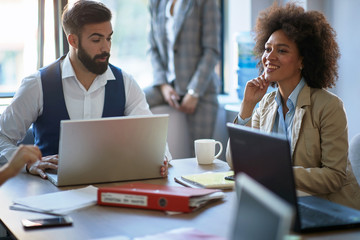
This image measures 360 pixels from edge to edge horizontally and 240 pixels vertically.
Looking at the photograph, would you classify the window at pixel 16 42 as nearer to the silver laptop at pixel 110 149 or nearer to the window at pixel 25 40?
the window at pixel 25 40

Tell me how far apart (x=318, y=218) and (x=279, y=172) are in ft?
0.82

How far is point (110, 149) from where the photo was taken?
186 centimetres

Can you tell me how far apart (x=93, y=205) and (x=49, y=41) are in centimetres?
216

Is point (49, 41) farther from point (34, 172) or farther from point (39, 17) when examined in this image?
point (34, 172)

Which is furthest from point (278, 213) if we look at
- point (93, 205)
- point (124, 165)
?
point (124, 165)

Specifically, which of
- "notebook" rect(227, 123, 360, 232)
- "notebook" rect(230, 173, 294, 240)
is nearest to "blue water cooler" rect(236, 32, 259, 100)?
"notebook" rect(227, 123, 360, 232)

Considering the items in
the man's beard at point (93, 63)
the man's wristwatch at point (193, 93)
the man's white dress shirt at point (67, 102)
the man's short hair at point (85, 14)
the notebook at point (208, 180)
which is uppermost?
the man's short hair at point (85, 14)

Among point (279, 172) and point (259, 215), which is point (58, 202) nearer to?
point (279, 172)

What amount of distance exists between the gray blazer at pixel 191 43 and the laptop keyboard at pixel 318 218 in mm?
2516

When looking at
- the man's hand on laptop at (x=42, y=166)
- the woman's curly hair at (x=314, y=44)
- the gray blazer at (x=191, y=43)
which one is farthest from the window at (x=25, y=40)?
the woman's curly hair at (x=314, y=44)

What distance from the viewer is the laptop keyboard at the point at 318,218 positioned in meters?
1.39

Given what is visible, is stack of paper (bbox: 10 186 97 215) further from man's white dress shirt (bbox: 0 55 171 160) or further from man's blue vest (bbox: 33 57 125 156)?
man's blue vest (bbox: 33 57 125 156)

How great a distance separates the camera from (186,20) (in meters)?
3.92

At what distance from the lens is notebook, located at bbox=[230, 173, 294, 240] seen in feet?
2.64
